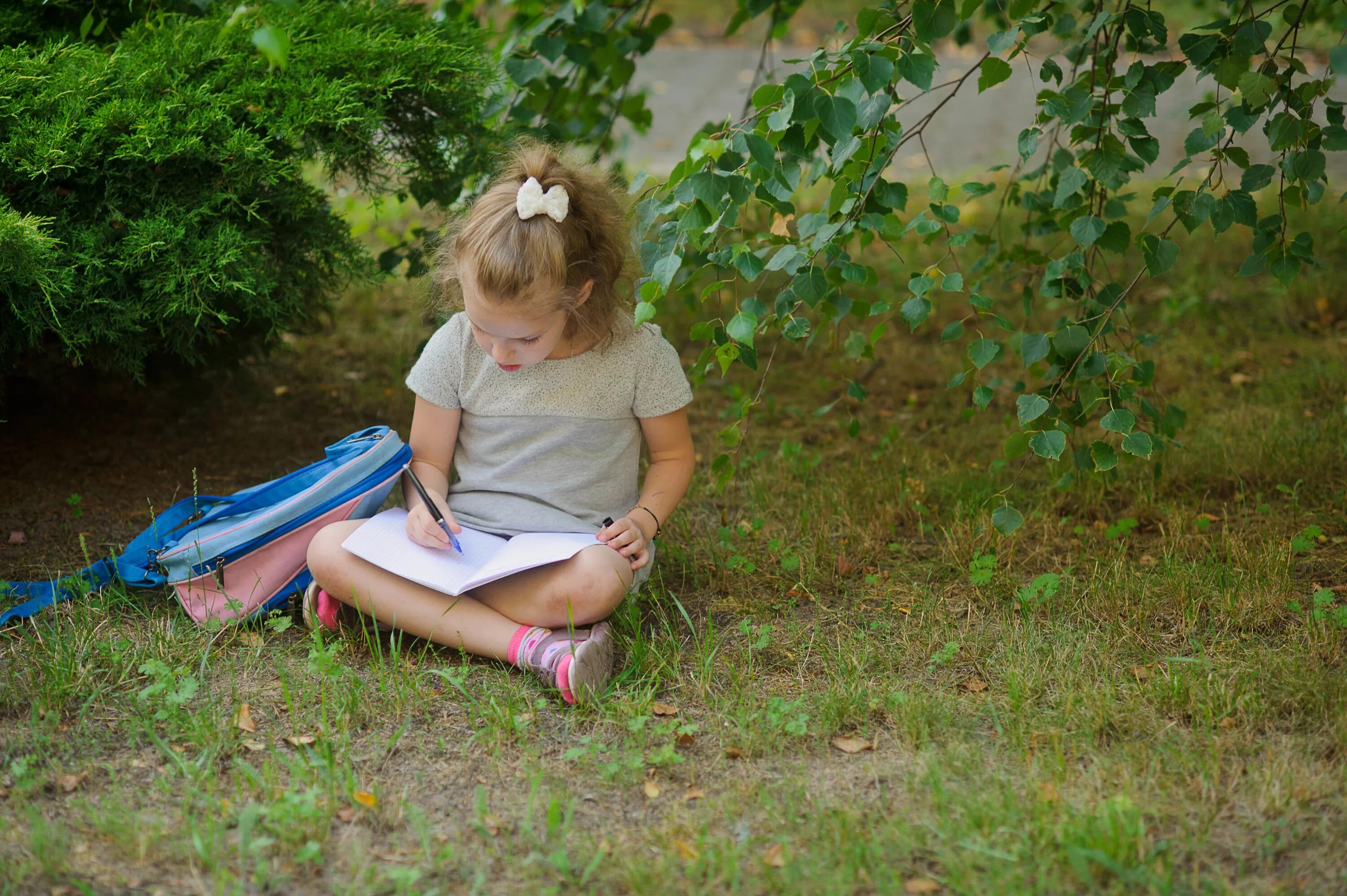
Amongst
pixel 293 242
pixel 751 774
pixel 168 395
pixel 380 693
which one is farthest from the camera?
pixel 168 395

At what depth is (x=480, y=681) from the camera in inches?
90.2

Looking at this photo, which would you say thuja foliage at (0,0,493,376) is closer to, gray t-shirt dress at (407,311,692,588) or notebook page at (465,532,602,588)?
gray t-shirt dress at (407,311,692,588)

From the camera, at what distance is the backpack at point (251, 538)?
243cm

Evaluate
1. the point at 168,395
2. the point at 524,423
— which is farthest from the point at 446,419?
the point at 168,395

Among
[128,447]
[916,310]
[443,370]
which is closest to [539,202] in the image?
[443,370]

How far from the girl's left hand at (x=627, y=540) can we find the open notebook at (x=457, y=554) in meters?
Answer: 0.03

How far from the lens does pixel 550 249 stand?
2.26m

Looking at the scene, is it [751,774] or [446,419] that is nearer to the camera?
[751,774]

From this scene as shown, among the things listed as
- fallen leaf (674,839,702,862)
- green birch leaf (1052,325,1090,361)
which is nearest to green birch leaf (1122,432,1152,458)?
green birch leaf (1052,325,1090,361)

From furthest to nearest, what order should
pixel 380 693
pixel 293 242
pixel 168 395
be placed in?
pixel 168 395, pixel 293 242, pixel 380 693

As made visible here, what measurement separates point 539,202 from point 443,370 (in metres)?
0.48

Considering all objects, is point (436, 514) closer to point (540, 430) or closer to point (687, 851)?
point (540, 430)

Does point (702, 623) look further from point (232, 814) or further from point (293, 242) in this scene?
point (293, 242)

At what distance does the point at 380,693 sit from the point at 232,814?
1.38ft
